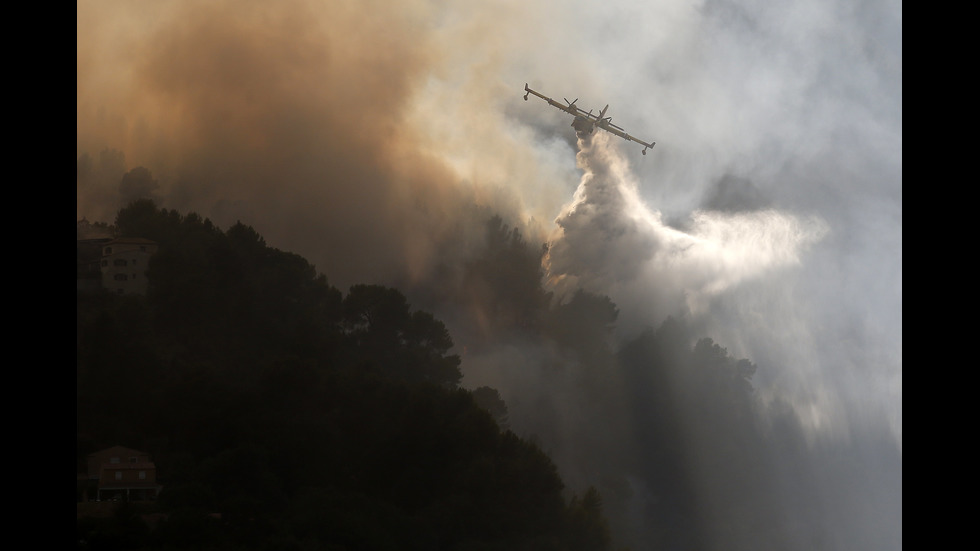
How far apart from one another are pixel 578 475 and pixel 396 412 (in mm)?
16311

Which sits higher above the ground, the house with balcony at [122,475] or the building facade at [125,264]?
the building facade at [125,264]

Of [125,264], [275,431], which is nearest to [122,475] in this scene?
[275,431]

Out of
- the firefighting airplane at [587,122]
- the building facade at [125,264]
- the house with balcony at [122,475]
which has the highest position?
the firefighting airplane at [587,122]

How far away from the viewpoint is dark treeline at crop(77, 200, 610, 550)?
107 ft

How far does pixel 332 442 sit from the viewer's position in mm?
36062

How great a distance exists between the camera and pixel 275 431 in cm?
3516

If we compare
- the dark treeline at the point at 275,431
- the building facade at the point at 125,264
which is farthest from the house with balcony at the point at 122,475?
the building facade at the point at 125,264

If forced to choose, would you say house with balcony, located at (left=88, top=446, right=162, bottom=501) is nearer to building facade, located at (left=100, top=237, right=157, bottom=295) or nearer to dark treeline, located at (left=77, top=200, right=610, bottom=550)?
dark treeline, located at (left=77, top=200, right=610, bottom=550)

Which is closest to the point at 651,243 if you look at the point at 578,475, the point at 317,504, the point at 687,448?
the point at 687,448

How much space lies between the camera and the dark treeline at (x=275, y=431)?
32625 millimetres

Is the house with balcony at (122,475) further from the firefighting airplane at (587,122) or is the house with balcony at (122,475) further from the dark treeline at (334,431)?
the firefighting airplane at (587,122)

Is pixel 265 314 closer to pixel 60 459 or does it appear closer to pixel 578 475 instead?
pixel 578 475
